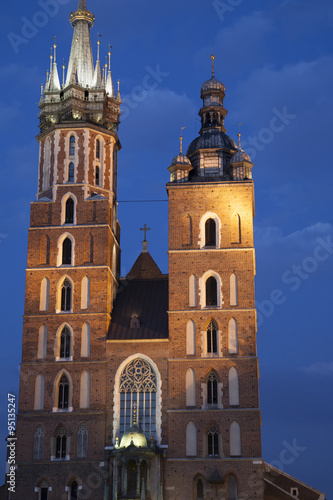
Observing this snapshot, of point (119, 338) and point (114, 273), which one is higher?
point (114, 273)

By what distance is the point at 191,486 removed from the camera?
51.7m

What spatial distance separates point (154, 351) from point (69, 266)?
808 centimetres

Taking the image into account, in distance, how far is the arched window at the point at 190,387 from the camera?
5362 centimetres

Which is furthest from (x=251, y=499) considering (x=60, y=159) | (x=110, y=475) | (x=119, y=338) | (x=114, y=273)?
(x=60, y=159)

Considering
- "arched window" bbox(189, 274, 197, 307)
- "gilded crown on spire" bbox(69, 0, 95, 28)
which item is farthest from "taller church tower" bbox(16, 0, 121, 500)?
"arched window" bbox(189, 274, 197, 307)

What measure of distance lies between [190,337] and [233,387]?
419cm

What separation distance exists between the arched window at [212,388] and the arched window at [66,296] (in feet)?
33.7

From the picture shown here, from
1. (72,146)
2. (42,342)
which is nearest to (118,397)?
(42,342)

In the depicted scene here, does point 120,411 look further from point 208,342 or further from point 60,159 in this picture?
point 60,159

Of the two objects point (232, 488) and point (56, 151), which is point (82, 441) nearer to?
point (232, 488)

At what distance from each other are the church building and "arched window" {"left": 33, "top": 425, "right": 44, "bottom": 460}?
0.24 ft

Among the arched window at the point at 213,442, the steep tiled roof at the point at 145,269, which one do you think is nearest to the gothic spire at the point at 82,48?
the steep tiled roof at the point at 145,269

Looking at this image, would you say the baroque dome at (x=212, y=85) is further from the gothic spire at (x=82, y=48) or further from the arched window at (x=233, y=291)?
the arched window at (x=233, y=291)

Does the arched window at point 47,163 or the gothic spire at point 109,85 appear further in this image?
the gothic spire at point 109,85
